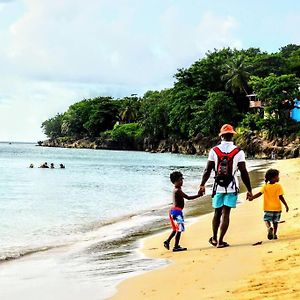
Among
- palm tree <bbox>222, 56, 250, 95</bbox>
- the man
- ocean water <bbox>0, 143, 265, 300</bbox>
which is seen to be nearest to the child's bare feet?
the man

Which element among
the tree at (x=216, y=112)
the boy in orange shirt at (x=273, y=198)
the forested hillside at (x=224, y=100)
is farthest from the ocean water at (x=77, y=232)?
the tree at (x=216, y=112)

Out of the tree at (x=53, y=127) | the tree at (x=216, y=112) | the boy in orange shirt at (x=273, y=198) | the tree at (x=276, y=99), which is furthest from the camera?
the tree at (x=53, y=127)

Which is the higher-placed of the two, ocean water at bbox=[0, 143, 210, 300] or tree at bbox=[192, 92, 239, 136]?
tree at bbox=[192, 92, 239, 136]

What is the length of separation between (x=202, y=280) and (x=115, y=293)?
100 cm

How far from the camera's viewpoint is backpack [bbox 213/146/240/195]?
316 inches

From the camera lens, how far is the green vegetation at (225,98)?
208 feet

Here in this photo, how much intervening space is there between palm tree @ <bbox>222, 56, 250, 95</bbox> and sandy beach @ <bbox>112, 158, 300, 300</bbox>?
6567 cm

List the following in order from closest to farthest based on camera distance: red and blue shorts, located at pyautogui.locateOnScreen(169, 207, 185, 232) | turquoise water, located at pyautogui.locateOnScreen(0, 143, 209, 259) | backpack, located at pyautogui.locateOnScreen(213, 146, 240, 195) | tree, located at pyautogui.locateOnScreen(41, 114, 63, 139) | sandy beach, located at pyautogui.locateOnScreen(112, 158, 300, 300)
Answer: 1. sandy beach, located at pyautogui.locateOnScreen(112, 158, 300, 300)
2. backpack, located at pyautogui.locateOnScreen(213, 146, 240, 195)
3. red and blue shorts, located at pyautogui.locateOnScreen(169, 207, 185, 232)
4. turquoise water, located at pyautogui.locateOnScreen(0, 143, 209, 259)
5. tree, located at pyautogui.locateOnScreen(41, 114, 63, 139)

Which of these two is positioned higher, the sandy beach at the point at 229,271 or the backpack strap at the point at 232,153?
the backpack strap at the point at 232,153

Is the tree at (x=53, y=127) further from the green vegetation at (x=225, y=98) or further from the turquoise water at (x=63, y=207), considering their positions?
the turquoise water at (x=63, y=207)

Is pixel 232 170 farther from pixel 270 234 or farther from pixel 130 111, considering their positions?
pixel 130 111

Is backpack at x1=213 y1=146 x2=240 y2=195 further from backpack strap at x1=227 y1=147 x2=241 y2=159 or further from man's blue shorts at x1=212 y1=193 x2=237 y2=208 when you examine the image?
man's blue shorts at x1=212 y1=193 x2=237 y2=208

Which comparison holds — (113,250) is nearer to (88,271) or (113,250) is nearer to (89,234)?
(88,271)

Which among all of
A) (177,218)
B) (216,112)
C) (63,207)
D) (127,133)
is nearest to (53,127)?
(127,133)
